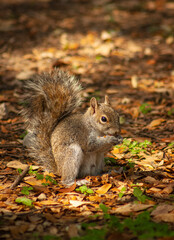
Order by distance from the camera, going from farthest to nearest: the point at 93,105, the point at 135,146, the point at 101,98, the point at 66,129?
1. the point at 101,98
2. the point at 135,146
3. the point at 93,105
4. the point at 66,129

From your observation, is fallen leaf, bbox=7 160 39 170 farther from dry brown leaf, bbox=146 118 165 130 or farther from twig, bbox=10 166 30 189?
dry brown leaf, bbox=146 118 165 130

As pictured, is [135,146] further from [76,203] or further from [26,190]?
[26,190]

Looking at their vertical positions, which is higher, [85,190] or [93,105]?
[93,105]

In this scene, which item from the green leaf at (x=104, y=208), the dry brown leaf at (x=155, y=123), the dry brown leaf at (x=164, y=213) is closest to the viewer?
the dry brown leaf at (x=164, y=213)

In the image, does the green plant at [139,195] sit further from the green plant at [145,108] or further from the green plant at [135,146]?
the green plant at [145,108]

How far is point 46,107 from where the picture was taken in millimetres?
3379

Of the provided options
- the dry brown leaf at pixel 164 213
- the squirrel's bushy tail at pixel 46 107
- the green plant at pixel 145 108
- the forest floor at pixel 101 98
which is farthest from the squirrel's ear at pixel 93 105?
the green plant at pixel 145 108

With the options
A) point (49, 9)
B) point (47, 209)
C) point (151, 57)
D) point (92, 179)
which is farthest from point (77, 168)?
point (49, 9)

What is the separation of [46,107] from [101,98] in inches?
74.6

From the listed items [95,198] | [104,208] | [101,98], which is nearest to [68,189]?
[95,198]

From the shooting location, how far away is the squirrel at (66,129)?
10.4 ft

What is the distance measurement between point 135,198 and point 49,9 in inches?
327

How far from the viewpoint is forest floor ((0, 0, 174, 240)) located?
2.42 m

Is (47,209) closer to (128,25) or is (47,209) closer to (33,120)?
(33,120)
